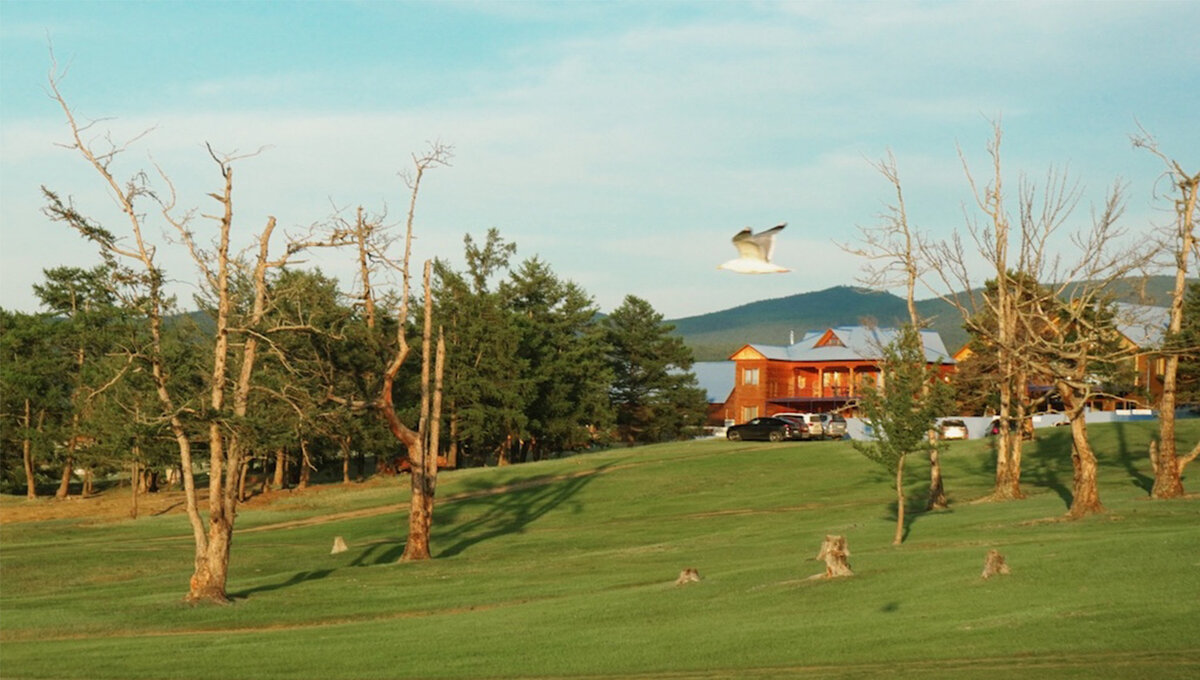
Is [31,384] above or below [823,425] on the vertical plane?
above

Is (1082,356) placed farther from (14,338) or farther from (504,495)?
(14,338)

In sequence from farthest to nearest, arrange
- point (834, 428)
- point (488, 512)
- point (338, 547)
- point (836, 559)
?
point (834, 428)
point (488, 512)
point (338, 547)
point (836, 559)

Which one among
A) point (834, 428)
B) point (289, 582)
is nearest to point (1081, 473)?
point (289, 582)

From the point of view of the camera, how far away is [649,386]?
4382 inches

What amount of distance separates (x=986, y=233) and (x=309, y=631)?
31.4m

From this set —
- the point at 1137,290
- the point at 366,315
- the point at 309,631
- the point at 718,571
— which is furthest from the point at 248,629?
the point at 1137,290

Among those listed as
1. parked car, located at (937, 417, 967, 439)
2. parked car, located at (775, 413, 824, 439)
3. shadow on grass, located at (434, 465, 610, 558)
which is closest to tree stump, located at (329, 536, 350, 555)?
shadow on grass, located at (434, 465, 610, 558)

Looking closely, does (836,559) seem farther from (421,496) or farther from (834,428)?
(834,428)

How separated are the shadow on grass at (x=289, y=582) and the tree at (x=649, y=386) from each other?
6864 centimetres

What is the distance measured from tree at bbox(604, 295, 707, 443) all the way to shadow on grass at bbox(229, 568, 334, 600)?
68.6 meters

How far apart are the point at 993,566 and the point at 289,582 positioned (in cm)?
2187

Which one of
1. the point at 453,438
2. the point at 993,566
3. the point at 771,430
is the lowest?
the point at 993,566

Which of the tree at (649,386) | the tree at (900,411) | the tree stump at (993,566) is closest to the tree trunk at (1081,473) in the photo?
the tree at (900,411)

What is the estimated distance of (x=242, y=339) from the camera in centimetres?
3600
